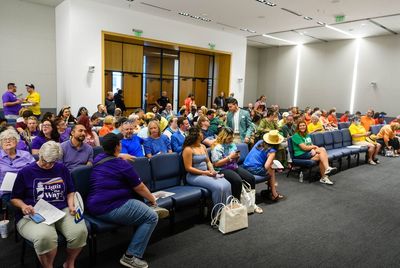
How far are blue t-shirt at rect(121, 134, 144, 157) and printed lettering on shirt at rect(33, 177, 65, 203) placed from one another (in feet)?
4.91

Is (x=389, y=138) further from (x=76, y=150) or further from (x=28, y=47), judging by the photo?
(x=28, y=47)

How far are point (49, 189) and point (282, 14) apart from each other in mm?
8800

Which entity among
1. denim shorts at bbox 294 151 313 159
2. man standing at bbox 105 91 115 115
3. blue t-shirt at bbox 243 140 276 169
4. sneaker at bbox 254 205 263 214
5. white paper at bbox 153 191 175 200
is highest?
man standing at bbox 105 91 115 115

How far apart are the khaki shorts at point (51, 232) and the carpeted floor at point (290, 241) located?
46 centimetres

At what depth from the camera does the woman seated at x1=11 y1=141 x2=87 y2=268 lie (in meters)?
2.34

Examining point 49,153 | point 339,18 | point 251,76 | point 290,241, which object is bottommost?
point 290,241

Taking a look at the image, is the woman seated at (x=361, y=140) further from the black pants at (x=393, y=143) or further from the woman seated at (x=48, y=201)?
the woman seated at (x=48, y=201)

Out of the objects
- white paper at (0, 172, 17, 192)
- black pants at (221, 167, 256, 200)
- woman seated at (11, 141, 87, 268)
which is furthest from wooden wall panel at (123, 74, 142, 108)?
woman seated at (11, 141, 87, 268)

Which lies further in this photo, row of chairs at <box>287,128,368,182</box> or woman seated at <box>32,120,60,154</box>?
row of chairs at <box>287,128,368,182</box>

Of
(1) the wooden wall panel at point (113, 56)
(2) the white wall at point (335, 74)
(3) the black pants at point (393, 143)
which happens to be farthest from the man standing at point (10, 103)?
(2) the white wall at point (335, 74)

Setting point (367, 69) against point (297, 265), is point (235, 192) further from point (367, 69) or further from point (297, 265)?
point (367, 69)

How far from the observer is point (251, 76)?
17.1 meters

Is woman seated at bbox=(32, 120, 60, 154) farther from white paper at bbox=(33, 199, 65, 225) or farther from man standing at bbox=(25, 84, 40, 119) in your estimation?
man standing at bbox=(25, 84, 40, 119)

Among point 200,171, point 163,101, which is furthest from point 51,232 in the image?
point 163,101
